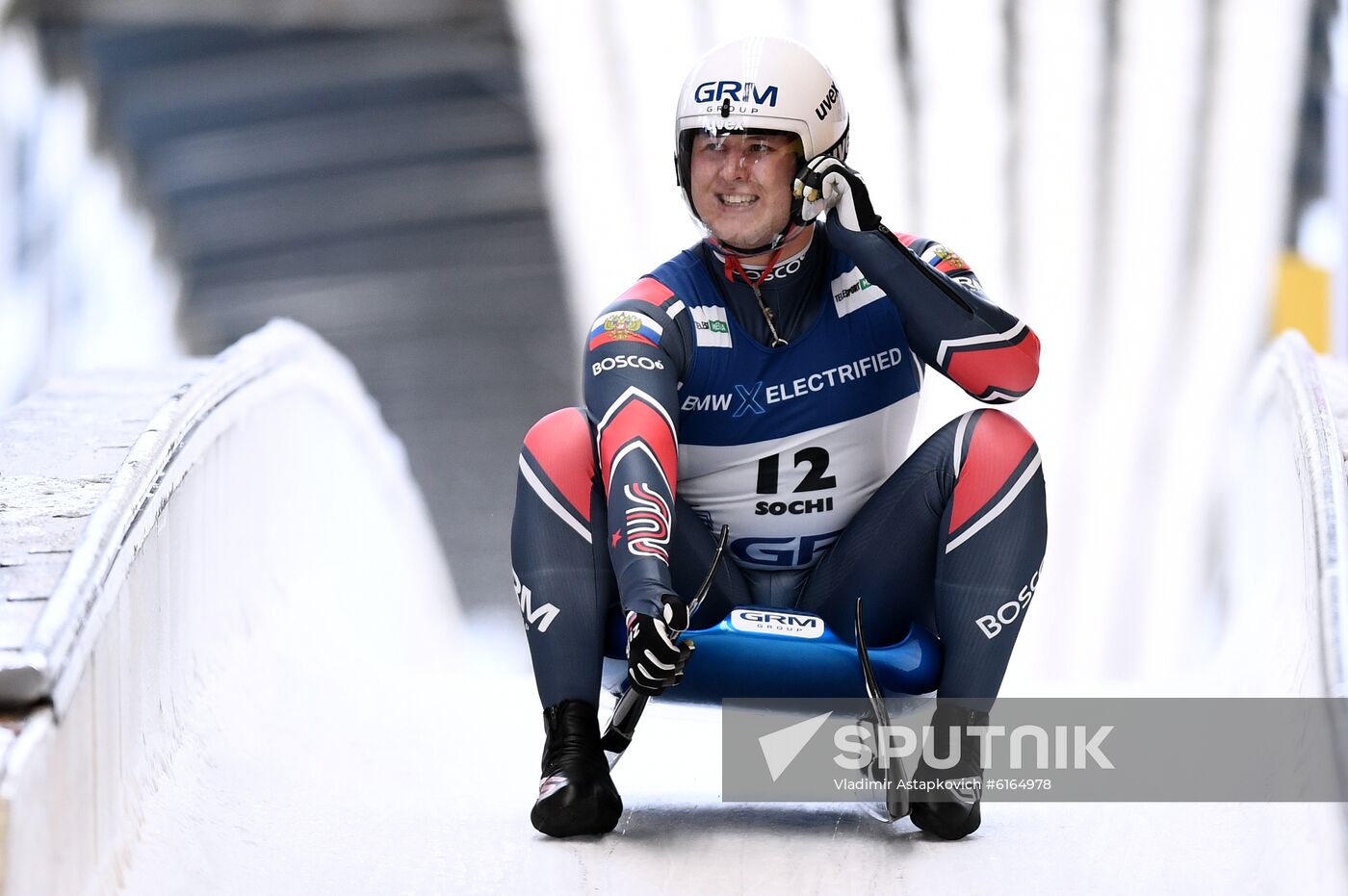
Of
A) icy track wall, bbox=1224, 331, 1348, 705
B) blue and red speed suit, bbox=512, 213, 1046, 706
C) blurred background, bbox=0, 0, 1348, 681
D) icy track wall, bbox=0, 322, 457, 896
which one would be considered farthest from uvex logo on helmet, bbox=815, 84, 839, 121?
blurred background, bbox=0, 0, 1348, 681

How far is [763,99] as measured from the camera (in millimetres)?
2943

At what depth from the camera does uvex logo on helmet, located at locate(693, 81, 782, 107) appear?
2943 mm

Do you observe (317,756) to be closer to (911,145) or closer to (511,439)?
(511,439)

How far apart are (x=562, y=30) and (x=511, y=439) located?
2.49 metres

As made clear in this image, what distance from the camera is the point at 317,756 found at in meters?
3.23

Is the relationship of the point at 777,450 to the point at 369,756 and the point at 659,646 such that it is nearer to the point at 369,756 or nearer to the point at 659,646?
the point at 659,646

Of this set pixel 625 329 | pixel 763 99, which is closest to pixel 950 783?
pixel 625 329

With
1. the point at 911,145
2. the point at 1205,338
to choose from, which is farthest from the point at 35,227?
the point at 1205,338

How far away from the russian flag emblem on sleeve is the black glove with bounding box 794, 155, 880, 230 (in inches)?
12.8

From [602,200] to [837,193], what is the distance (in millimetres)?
6167

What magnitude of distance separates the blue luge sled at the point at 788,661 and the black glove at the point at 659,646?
0.66 ft

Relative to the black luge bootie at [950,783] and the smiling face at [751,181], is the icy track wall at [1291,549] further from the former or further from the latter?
the smiling face at [751,181]
